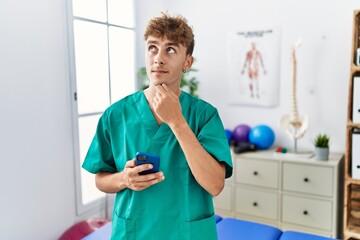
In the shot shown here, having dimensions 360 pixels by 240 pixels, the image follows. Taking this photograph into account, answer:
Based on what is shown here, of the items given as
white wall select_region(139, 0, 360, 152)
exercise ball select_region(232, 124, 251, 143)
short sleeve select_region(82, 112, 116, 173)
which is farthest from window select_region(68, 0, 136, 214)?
short sleeve select_region(82, 112, 116, 173)

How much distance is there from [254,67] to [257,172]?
2.97 feet

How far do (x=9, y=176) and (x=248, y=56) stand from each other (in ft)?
6.65

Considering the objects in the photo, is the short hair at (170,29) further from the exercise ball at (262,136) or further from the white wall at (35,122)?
the exercise ball at (262,136)

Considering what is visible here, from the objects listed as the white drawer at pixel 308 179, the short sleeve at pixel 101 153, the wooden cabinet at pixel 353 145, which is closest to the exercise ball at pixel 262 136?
the white drawer at pixel 308 179

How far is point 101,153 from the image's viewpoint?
1.05 meters

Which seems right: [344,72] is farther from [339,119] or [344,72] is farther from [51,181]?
[51,181]

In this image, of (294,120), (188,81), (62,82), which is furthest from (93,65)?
(294,120)

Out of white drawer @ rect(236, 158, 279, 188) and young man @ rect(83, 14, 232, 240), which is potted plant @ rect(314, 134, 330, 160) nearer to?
white drawer @ rect(236, 158, 279, 188)

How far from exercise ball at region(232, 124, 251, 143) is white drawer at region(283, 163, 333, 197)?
46 centimetres

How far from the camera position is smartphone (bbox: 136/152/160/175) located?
89cm

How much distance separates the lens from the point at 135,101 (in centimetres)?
107

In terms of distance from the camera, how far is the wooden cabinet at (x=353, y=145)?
2.11 m

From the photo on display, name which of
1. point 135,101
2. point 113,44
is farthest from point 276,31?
point 135,101

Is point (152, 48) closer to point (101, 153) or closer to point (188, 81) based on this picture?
point (101, 153)
